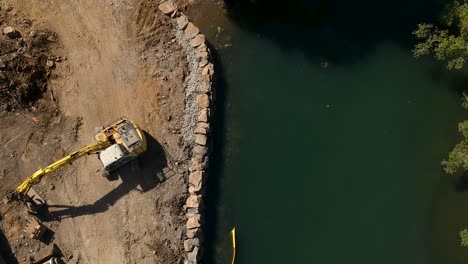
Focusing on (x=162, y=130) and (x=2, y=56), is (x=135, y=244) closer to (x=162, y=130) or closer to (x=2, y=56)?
(x=162, y=130)

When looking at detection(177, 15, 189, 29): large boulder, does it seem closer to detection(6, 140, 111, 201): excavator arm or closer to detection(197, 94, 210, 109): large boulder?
detection(197, 94, 210, 109): large boulder

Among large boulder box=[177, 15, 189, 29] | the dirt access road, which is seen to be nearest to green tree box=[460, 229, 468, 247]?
the dirt access road

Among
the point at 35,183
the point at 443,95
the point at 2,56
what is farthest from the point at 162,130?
the point at 443,95

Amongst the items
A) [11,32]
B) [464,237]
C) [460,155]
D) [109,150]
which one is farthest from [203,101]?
[464,237]

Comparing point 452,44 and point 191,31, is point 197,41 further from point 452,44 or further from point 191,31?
point 452,44

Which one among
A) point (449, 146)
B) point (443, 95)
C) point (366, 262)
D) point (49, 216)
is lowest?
point (366, 262)

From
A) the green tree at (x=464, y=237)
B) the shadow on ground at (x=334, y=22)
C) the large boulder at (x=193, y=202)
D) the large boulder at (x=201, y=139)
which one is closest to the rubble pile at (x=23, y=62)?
the large boulder at (x=201, y=139)
